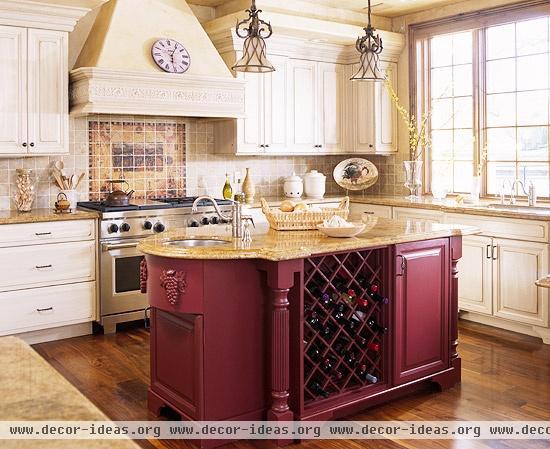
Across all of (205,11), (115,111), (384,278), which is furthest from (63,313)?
(205,11)

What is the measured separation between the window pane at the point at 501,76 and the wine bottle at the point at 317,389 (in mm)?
3628

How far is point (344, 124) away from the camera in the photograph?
22.2 ft

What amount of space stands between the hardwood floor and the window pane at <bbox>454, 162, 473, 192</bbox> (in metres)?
1.56

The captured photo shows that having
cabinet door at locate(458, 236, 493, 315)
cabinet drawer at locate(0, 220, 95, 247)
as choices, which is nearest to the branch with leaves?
cabinet door at locate(458, 236, 493, 315)

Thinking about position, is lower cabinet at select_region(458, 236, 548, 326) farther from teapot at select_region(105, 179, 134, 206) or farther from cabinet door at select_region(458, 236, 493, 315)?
teapot at select_region(105, 179, 134, 206)

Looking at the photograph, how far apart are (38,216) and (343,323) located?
2522mm

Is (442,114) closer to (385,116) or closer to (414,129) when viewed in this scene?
(414,129)

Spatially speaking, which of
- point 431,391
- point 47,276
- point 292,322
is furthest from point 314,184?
point 292,322

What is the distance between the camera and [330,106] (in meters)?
6.67

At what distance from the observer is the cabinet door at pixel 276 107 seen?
20.2 ft

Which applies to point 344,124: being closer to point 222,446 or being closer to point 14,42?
point 14,42

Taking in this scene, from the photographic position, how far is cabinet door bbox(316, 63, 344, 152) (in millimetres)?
6590

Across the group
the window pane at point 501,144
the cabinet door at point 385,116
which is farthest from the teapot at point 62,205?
the window pane at point 501,144

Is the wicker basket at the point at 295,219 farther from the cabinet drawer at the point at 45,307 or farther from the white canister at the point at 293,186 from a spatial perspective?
the white canister at the point at 293,186
